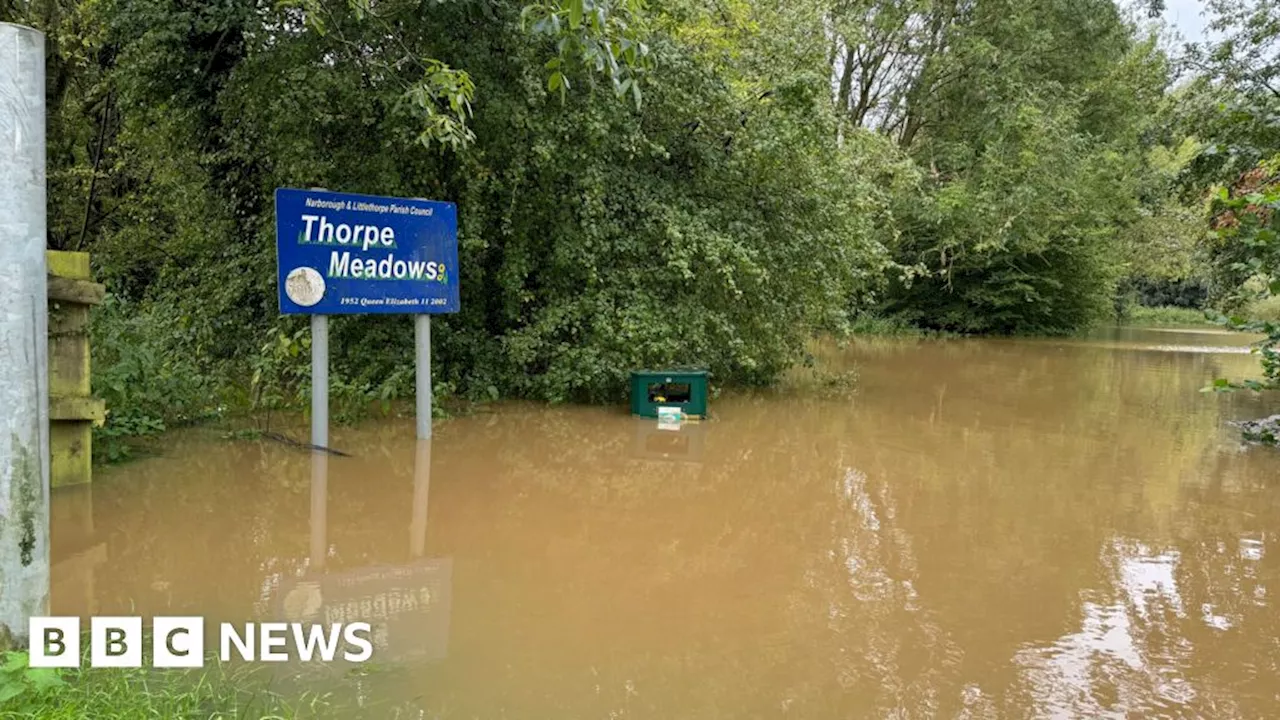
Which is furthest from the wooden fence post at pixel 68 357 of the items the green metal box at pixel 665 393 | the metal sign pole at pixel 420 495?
the green metal box at pixel 665 393

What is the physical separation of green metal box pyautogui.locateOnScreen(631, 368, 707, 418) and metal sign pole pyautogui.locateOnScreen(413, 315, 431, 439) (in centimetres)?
251

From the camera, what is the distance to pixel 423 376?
787 cm

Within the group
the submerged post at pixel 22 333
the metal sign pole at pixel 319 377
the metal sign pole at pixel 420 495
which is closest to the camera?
the submerged post at pixel 22 333

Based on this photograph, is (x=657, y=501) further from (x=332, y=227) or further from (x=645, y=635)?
(x=332, y=227)

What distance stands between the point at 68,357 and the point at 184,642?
2.97 m

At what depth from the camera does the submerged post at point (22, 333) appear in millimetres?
2869

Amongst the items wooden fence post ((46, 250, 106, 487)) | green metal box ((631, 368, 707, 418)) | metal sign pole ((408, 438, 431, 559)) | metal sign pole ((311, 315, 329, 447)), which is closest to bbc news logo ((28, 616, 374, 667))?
metal sign pole ((408, 438, 431, 559))

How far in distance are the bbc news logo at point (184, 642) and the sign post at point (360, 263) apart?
11.5 feet

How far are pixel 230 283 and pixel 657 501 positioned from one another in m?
6.12

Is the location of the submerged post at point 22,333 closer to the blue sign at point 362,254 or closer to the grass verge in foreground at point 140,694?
the grass verge in foreground at point 140,694

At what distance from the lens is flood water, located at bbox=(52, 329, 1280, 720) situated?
351 cm

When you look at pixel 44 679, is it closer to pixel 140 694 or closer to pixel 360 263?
pixel 140 694

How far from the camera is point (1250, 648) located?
13.3ft

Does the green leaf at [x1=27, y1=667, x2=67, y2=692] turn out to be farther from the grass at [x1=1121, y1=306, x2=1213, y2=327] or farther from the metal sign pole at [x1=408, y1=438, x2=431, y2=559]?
the grass at [x1=1121, y1=306, x2=1213, y2=327]
